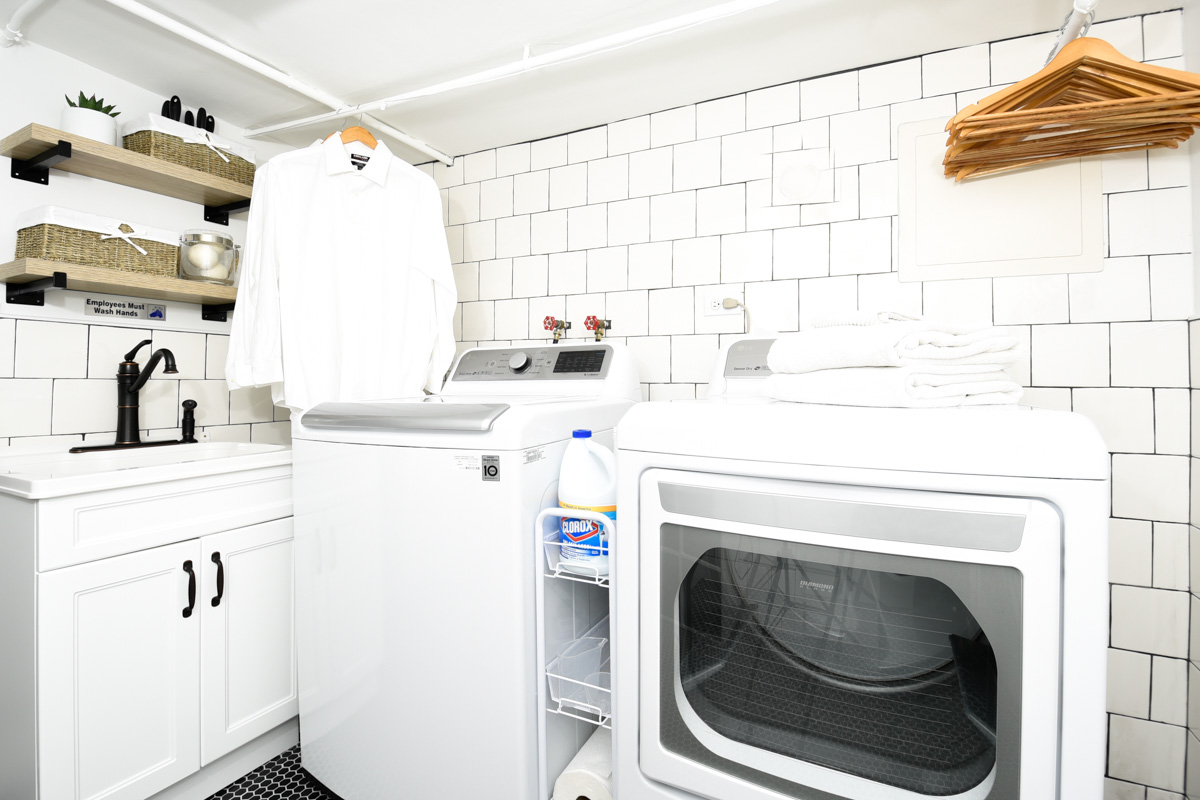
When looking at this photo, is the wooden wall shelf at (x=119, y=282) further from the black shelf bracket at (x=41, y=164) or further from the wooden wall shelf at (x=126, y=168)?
the wooden wall shelf at (x=126, y=168)

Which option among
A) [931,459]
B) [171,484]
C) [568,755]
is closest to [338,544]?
[171,484]

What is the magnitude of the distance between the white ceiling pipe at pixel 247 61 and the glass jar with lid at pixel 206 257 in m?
0.57

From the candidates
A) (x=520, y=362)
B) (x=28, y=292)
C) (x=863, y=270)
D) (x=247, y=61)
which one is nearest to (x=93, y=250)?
(x=28, y=292)

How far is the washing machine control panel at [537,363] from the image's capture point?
71.1 inches

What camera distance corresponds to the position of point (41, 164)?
64.2 inches

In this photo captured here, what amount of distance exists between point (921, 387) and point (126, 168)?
2232mm

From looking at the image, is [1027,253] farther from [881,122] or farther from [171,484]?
[171,484]

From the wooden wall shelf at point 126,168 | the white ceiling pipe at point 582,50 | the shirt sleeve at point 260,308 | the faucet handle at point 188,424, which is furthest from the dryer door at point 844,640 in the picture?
the wooden wall shelf at point 126,168

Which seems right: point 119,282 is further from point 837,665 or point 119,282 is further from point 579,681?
point 837,665

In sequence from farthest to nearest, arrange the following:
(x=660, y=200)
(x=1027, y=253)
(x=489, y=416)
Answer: (x=660, y=200) → (x=1027, y=253) → (x=489, y=416)

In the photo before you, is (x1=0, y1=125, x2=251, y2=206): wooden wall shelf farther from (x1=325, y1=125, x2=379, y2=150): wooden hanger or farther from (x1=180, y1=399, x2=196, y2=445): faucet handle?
(x1=180, y1=399, x2=196, y2=445): faucet handle

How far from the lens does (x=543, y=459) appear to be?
4.11 feet

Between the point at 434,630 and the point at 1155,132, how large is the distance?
2041mm

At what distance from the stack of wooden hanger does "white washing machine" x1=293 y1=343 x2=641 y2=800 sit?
1.20 m
